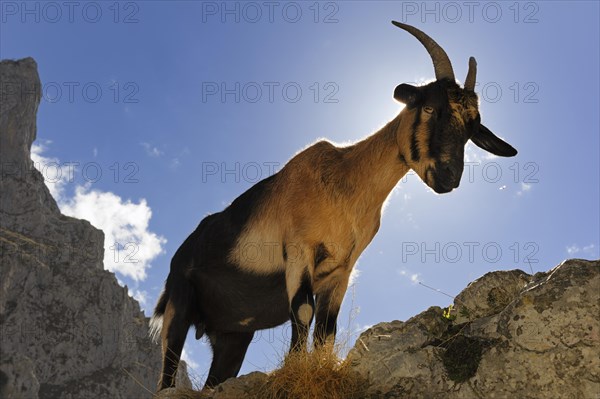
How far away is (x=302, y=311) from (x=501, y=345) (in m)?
2.11

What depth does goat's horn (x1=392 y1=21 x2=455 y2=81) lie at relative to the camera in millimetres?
6281

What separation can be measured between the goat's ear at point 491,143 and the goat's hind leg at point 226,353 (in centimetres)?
360

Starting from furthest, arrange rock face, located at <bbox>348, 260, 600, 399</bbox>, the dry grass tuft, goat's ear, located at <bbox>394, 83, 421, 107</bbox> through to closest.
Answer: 1. goat's ear, located at <bbox>394, 83, 421, 107</bbox>
2. the dry grass tuft
3. rock face, located at <bbox>348, 260, 600, 399</bbox>

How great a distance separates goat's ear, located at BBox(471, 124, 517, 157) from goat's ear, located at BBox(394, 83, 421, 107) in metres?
0.84

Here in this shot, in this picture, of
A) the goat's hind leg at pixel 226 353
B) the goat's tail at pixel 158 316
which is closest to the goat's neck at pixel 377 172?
the goat's hind leg at pixel 226 353

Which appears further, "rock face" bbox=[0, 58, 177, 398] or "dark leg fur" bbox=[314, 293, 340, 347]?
"rock face" bbox=[0, 58, 177, 398]

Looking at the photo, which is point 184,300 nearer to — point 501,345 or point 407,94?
point 407,94

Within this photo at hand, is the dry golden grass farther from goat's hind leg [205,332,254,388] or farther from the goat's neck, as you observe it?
goat's hind leg [205,332,254,388]

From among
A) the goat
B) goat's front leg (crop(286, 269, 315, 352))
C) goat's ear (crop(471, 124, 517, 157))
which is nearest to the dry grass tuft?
the goat

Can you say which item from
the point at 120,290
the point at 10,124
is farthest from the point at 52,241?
the point at 10,124

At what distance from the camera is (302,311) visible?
598cm

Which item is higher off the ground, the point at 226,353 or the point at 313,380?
the point at 226,353

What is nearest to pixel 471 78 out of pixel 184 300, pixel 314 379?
pixel 314 379

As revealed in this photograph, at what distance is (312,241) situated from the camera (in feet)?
20.6
